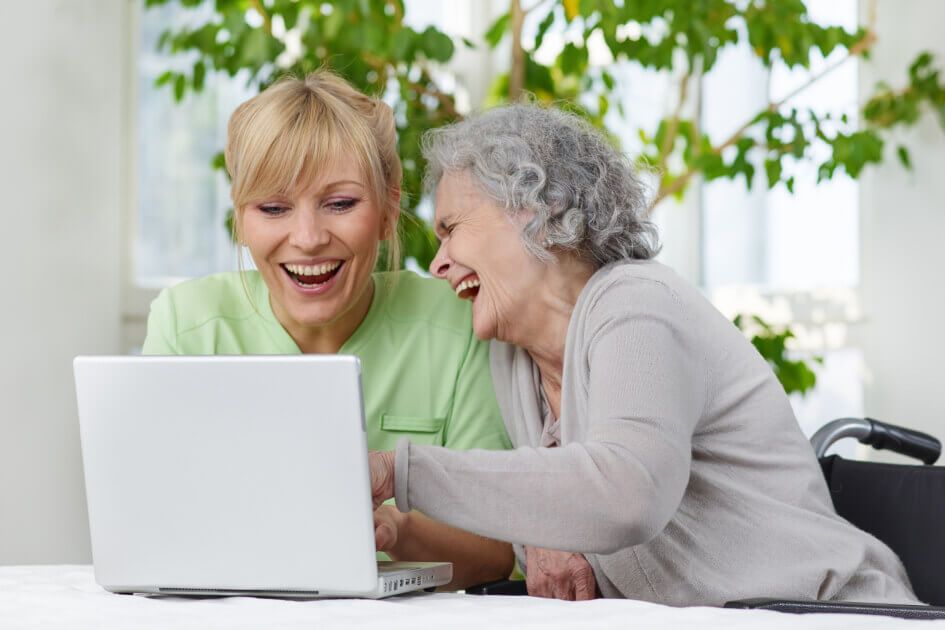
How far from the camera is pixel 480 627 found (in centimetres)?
89

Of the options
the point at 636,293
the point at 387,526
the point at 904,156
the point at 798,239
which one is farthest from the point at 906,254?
the point at 387,526

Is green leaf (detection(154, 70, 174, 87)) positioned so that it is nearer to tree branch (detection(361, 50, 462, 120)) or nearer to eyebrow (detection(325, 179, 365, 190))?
tree branch (detection(361, 50, 462, 120))

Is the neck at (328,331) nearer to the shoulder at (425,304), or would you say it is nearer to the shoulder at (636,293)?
the shoulder at (425,304)

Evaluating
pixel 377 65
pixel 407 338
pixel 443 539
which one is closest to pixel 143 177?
pixel 377 65

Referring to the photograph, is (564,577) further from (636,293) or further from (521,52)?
(521,52)

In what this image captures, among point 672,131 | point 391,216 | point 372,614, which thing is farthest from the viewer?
point 672,131

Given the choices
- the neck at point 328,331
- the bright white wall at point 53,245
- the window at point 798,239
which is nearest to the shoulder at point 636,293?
the neck at point 328,331

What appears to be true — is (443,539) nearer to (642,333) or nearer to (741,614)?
(642,333)

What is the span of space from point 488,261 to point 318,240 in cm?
27

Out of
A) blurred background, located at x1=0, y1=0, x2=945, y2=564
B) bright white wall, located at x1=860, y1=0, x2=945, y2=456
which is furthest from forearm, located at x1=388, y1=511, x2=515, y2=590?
bright white wall, located at x1=860, y1=0, x2=945, y2=456

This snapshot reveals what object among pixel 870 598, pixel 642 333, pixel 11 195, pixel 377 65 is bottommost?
pixel 870 598

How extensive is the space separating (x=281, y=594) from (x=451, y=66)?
2667 mm

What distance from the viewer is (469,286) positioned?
4.89 ft

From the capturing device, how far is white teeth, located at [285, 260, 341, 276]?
1.57 m
